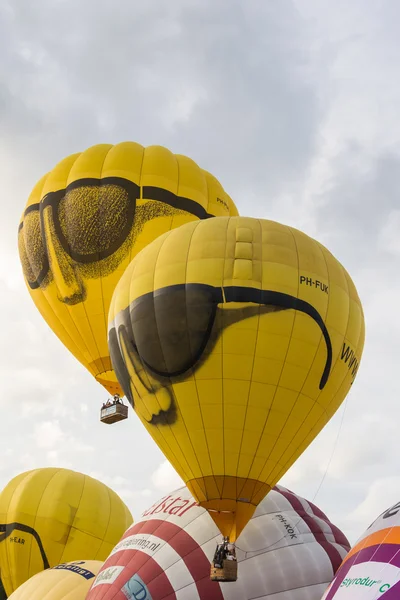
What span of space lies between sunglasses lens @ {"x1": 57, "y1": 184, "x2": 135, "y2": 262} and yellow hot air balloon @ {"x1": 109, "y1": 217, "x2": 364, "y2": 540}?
156 inches

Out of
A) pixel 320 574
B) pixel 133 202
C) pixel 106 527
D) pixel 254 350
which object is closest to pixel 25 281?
pixel 133 202

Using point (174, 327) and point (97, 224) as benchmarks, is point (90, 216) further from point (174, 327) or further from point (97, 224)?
point (174, 327)

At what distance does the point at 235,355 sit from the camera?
11109 millimetres

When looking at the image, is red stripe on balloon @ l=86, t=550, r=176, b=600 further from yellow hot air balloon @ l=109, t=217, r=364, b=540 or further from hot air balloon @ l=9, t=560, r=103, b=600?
hot air balloon @ l=9, t=560, r=103, b=600

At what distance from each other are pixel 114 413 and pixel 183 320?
4.76 m

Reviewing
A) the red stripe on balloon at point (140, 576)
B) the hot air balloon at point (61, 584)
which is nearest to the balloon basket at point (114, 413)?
the hot air balloon at point (61, 584)

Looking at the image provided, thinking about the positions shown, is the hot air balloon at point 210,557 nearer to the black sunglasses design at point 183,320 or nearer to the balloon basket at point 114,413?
the black sunglasses design at point 183,320

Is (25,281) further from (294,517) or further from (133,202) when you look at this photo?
(294,517)

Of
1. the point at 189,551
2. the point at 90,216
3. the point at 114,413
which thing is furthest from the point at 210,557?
the point at 90,216

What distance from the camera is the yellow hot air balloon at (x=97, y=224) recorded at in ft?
51.3

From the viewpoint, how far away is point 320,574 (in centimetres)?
1094

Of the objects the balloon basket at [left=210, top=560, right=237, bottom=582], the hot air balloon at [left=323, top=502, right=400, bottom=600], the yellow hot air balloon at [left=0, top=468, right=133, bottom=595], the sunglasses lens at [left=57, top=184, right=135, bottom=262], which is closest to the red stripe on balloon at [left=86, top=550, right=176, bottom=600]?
the balloon basket at [left=210, top=560, right=237, bottom=582]

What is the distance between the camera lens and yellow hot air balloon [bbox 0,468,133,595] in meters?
16.6

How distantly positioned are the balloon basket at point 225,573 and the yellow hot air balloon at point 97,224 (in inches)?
237
